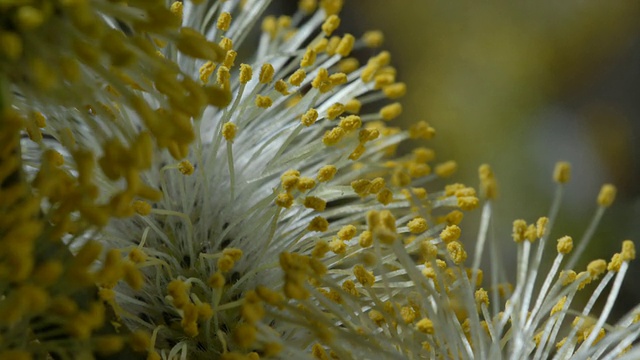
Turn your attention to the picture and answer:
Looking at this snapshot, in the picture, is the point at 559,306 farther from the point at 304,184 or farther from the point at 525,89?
the point at 525,89

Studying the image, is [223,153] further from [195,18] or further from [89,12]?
[89,12]

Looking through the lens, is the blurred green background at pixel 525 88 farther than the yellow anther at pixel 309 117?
Yes

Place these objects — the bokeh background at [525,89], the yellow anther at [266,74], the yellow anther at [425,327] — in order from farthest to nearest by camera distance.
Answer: the bokeh background at [525,89]
the yellow anther at [266,74]
the yellow anther at [425,327]

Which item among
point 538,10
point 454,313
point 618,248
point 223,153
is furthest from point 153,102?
point 538,10

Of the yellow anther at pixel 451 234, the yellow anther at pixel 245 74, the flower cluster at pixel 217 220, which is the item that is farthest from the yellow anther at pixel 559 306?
the yellow anther at pixel 245 74

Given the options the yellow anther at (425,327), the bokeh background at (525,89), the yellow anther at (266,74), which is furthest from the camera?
the bokeh background at (525,89)

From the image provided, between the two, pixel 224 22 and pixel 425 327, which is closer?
pixel 425 327

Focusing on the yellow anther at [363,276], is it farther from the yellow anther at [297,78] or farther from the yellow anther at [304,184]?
the yellow anther at [297,78]

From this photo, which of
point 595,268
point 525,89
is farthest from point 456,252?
point 525,89

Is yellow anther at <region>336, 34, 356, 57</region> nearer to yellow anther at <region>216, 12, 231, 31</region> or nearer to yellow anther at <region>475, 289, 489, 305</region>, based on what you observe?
yellow anther at <region>216, 12, 231, 31</region>
